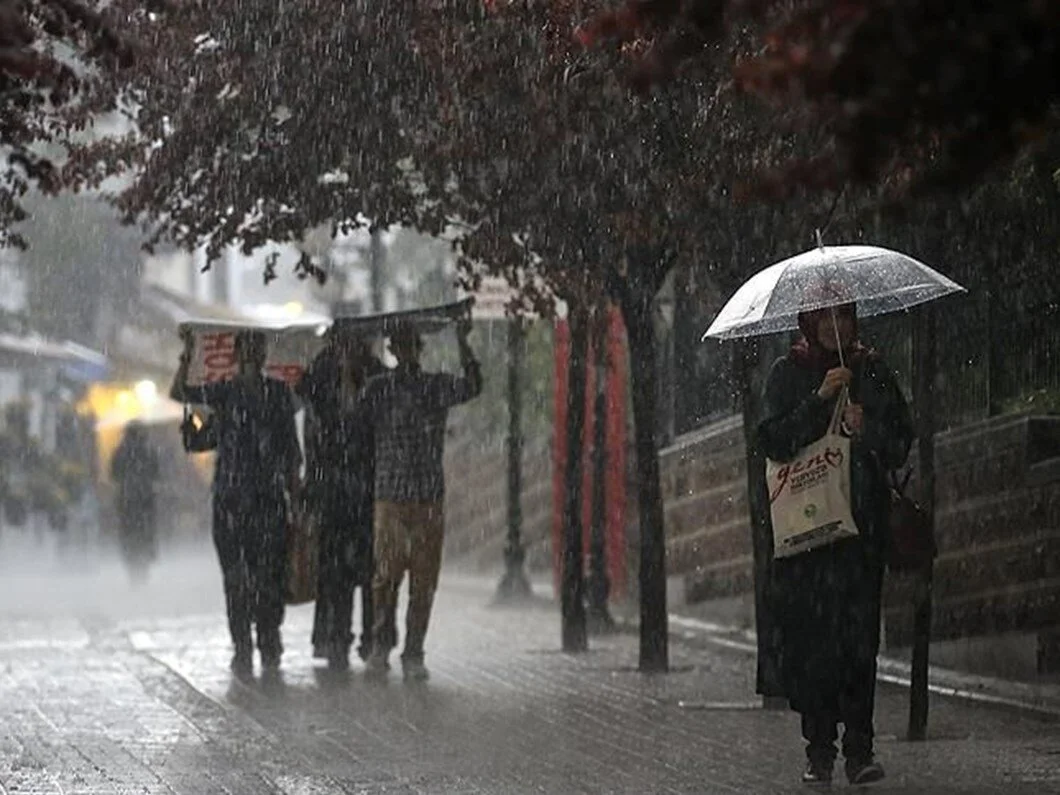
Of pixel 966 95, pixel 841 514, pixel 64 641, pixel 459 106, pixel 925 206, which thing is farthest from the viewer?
pixel 64 641

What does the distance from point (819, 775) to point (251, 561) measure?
602cm

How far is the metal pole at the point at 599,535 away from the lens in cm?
1931

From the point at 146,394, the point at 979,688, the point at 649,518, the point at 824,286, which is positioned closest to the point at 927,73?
the point at 824,286

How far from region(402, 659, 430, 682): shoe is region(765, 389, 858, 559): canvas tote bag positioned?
520 cm

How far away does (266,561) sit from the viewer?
1538cm

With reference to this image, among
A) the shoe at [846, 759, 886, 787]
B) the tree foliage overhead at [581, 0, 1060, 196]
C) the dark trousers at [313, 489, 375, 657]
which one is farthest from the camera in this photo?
the dark trousers at [313, 489, 375, 657]

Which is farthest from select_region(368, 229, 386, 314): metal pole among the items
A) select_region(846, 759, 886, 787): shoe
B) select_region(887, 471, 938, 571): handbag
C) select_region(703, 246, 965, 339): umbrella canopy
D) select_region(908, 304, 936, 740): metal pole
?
select_region(846, 759, 886, 787): shoe

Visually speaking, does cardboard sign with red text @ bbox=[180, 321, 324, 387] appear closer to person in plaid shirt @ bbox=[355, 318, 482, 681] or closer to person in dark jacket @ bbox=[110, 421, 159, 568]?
person in plaid shirt @ bbox=[355, 318, 482, 681]

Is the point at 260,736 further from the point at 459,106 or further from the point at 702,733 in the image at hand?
the point at 459,106

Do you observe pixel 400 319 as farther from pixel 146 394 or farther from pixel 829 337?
pixel 146 394

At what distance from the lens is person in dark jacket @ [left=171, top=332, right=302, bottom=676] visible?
49.6ft

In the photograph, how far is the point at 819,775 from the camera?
392 inches

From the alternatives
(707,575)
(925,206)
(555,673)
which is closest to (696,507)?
(707,575)

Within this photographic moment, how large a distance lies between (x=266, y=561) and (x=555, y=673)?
1.81 m
